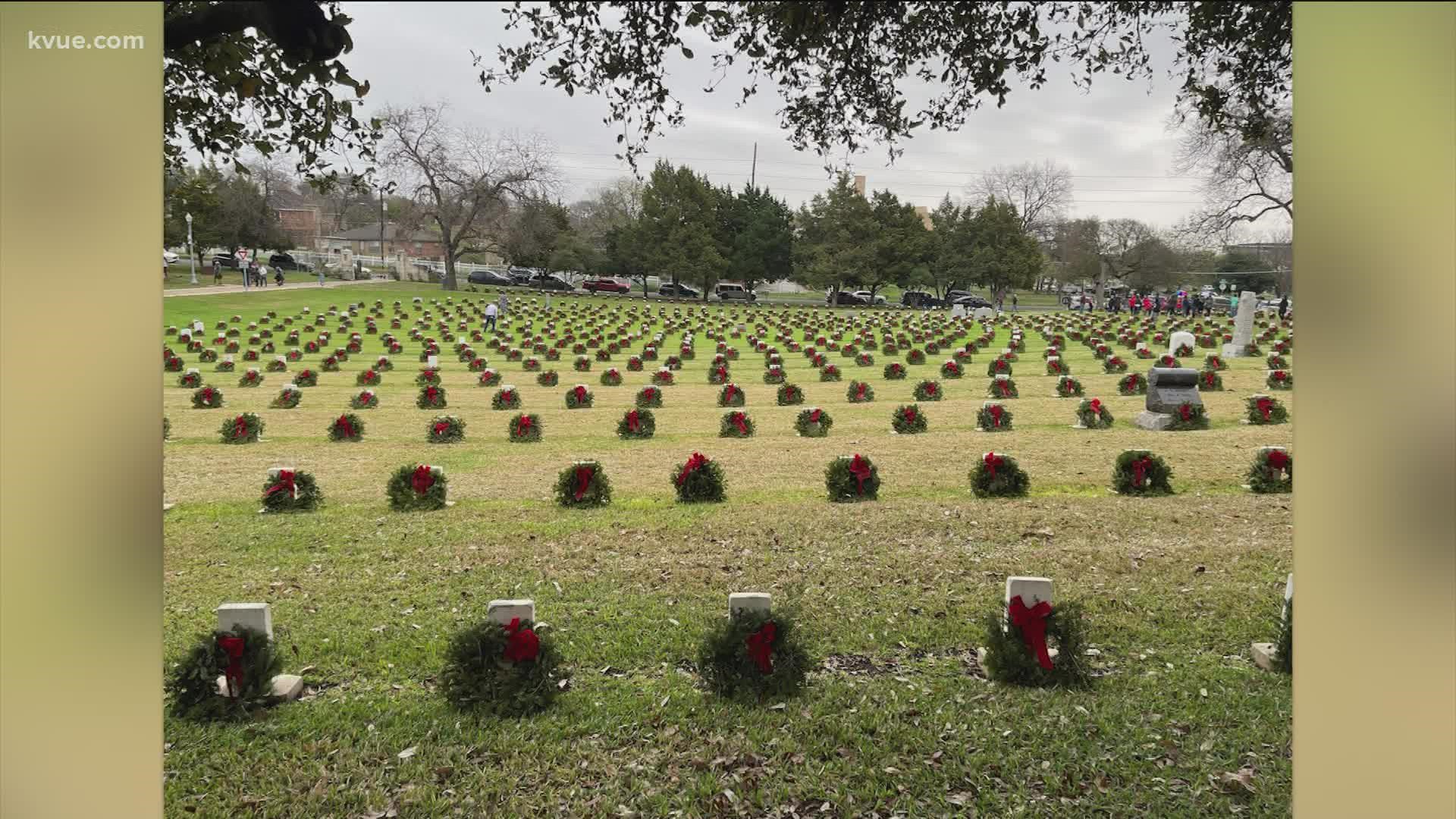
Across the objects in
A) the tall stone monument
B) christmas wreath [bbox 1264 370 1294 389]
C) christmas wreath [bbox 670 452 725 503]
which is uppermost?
the tall stone monument

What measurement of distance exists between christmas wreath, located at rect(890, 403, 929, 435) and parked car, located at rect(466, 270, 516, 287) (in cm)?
2830

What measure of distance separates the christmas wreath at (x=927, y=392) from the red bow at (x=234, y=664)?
1434 cm

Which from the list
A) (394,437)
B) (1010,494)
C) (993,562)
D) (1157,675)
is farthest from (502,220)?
(1157,675)

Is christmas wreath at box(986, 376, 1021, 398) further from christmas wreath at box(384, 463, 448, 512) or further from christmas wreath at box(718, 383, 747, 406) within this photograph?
christmas wreath at box(384, 463, 448, 512)

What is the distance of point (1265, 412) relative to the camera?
13.4 metres

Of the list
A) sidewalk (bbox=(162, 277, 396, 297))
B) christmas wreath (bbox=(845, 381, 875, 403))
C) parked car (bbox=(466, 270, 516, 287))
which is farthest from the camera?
sidewalk (bbox=(162, 277, 396, 297))

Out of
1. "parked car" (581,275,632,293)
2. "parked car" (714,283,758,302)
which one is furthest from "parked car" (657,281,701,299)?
"parked car" (581,275,632,293)

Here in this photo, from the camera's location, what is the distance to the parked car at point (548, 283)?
42.6 m

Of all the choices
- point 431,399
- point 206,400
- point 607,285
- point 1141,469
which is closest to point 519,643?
point 1141,469

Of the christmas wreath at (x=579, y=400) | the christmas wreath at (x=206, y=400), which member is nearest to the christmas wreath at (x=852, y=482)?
the christmas wreath at (x=579, y=400)

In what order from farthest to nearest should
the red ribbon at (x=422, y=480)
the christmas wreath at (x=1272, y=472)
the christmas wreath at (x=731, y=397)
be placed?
the christmas wreath at (x=731, y=397)
the christmas wreath at (x=1272, y=472)
the red ribbon at (x=422, y=480)

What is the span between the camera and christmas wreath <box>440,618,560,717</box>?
4273 millimetres

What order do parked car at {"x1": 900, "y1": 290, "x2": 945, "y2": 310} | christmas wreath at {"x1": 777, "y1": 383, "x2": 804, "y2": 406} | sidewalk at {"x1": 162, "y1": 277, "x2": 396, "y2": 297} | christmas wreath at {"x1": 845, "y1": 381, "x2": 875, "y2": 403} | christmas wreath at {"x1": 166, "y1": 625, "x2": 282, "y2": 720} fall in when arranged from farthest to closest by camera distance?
sidewalk at {"x1": 162, "y1": 277, "x2": 396, "y2": 297}, parked car at {"x1": 900, "y1": 290, "x2": 945, "y2": 310}, christmas wreath at {"x1": 845, "y1": 381, "x2": 875, "y2": 403}, christmas wreath at {"x1": 777, "y1": 383, "x2": 804, "y2": 406}, christmas wreath at {"x1": 166, "y1": 625, "x2": 282, "y2": 720}

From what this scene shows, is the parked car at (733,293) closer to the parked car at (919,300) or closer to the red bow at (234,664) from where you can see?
the parked car at (919,300)
